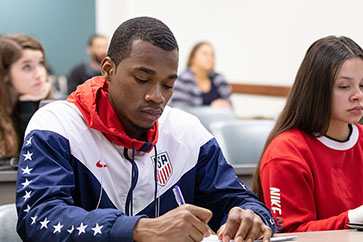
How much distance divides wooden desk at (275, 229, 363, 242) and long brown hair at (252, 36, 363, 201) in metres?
0.40

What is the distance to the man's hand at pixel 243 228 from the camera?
1.40 metres

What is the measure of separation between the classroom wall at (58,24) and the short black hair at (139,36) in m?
8.57

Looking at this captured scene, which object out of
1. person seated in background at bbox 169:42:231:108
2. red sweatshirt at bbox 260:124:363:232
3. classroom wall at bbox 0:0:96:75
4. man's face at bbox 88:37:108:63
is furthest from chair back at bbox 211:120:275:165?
classroom wall at bbox 0:0:96:75

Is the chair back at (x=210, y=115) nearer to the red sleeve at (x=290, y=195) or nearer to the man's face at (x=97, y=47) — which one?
the red sleeve at (x=290, y=195)

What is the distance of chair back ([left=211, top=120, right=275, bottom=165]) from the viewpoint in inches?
120

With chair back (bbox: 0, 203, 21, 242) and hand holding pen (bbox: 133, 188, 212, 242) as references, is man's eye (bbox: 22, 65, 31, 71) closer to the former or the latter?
chair back (bbox: 0, 203, 21, 242)

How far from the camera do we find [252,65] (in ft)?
22.6

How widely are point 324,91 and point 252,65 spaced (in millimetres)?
4928

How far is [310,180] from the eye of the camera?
191 centimetres

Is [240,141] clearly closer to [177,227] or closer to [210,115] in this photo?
[210,115]

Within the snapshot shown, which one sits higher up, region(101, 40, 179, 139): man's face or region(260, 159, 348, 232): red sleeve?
region(101, 40, 179, 139): man's face

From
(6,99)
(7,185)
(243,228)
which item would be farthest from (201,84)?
(243,228)

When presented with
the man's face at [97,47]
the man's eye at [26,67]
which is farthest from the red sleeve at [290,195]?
the man's face at [97,47]

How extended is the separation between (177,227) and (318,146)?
0.91 m
